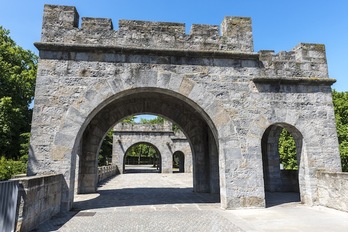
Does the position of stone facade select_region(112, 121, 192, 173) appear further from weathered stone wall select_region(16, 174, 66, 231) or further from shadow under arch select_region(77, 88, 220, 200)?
weathered stone wall select_region(16, 174, 66, 231)

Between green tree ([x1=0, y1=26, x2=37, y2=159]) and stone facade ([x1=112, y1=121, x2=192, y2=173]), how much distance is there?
7049mm

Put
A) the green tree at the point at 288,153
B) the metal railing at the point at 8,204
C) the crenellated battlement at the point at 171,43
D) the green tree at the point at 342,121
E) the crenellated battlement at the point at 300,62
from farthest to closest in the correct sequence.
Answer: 1. the green tree at the point at 288,153
2. the green tree at the point at 342,121
3. the crenellated battlement at the point at 300,62
4. the crenellated battlement at the point at 171,43
5. the metal railing at the point at 8,204

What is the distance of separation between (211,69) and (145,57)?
181cm

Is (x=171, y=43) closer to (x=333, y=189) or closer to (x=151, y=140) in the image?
(x=333, y=189)

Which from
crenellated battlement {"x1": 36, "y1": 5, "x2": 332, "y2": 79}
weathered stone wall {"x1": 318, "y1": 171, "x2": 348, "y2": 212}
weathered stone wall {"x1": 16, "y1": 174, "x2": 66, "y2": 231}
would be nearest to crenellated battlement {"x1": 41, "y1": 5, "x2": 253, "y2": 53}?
crenellated battlement {"x1": 36, "y1": 5, "x2": 332, "y2": 79}

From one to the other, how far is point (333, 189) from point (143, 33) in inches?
246

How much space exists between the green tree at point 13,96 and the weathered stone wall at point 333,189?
17152mm

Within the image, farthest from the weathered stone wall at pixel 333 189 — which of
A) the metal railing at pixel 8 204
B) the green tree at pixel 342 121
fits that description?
the green tree at pixel 342 121

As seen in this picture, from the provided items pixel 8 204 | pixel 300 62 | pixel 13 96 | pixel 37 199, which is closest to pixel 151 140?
pixel 13 96

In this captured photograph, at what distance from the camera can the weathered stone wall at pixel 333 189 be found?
5.73 meters

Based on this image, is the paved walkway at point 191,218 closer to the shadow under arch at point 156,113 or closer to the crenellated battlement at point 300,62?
the shadow under arch at point 156,113

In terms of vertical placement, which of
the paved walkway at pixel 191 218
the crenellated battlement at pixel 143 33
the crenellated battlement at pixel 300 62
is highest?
the crenellated battlement at pixel 143 33

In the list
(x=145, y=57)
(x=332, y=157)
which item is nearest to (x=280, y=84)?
(x=332, y=157)

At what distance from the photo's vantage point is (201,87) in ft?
21.6
